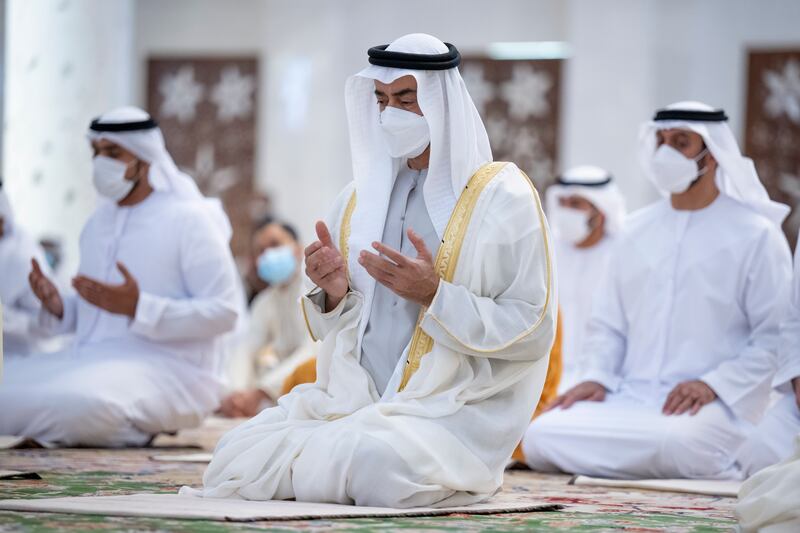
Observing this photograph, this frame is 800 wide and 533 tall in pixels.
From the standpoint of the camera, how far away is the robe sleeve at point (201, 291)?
619cm

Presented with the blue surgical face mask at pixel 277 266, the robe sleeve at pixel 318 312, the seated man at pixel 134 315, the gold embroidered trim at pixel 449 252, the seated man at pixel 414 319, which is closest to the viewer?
the seated man at pixel 414 319

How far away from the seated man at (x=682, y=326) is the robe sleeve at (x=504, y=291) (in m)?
1.67

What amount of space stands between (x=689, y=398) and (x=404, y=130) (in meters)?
2.06

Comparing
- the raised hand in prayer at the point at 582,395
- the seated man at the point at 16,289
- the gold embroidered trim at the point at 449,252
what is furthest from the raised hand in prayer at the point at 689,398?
the seated man at the point at 16,289

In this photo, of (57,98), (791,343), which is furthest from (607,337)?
(57,98)

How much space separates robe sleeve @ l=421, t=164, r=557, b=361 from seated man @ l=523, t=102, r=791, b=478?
1.67 m

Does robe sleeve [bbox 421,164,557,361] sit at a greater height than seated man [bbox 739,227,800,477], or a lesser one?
greater

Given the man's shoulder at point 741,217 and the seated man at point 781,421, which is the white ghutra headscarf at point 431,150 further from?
the man's shoulder at point 741,217

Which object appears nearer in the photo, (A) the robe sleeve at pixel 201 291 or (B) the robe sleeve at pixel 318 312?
(B) the robe sleeve at pixel 318 312

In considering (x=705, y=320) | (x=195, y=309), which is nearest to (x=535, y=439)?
(x=705, y=320)

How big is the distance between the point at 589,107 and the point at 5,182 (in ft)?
16.7

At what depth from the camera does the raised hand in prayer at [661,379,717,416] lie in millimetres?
5578

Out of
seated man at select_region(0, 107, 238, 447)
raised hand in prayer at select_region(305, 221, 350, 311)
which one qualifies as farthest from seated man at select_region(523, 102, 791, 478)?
raised hand in prayer at select_region(305, 221, 350, 311)

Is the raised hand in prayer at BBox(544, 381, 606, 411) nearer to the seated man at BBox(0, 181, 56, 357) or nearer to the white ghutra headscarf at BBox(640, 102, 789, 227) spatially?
the white ghutra headscarf at BBox(640, 102, 789, 227)
